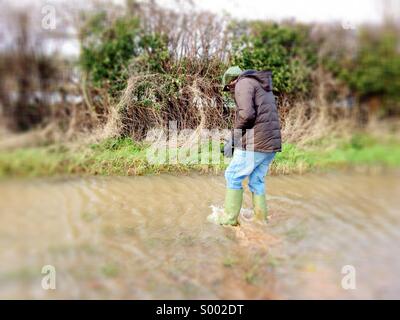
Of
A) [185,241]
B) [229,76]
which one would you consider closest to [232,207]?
[185,241]

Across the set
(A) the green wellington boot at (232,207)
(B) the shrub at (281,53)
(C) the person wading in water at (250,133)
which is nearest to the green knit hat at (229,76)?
(C) the person wading in water at (250,133)

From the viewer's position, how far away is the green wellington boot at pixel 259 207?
3219 millimetres

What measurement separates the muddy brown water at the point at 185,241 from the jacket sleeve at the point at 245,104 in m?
1.04

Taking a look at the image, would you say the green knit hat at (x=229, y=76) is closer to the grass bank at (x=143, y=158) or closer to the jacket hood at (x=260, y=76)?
the jacket hood at (x=260, y=76)

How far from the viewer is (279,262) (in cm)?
266

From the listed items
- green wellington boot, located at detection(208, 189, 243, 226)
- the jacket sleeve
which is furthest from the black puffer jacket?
green wellington boot, located at detection(208, 189, 243, 226)

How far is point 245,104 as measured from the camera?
111 inches

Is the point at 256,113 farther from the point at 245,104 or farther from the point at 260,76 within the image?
the point at 260,76

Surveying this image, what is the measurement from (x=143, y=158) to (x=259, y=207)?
1360 mm

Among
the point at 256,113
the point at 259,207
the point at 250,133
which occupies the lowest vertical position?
the point at 259,207

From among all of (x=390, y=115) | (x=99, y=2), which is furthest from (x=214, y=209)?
(x=99, y=2)

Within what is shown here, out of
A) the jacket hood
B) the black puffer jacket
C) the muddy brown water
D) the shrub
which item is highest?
the shrub

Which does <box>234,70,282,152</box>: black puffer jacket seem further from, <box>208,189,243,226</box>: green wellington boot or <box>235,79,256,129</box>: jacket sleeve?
<box>208,189,243,226</box>: green wellington boot

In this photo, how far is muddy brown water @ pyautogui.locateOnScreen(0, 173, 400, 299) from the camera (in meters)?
2.25
